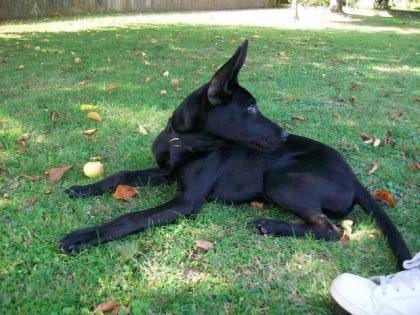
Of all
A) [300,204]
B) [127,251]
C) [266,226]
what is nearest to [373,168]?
A: [300,204]

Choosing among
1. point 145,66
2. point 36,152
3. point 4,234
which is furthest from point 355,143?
point 145,66

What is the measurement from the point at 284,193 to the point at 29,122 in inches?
115

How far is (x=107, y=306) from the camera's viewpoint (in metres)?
2.29

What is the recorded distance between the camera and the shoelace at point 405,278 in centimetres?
235

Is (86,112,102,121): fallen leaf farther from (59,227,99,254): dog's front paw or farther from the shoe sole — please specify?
the shoe sole

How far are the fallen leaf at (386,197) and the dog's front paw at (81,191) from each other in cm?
217

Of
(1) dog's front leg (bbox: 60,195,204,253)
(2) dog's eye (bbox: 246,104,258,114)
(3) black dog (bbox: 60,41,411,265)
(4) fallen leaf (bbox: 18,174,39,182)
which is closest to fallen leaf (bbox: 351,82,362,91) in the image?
(3) black dog (bbox: 60,41,411,265)

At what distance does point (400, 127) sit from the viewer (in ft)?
17.5

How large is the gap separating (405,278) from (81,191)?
2221 millimetres

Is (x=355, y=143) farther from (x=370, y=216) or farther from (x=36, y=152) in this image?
(x=36, y=152)

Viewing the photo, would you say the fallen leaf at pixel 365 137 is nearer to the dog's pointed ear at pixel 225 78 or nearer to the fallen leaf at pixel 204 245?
the dog's pointed ear at pixel 225 78

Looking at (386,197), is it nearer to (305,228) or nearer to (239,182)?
(305,228)

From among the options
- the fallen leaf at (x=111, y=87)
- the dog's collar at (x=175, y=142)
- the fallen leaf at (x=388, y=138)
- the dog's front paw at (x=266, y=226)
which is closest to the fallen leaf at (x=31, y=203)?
the dog's collar at (x=175, y=142)

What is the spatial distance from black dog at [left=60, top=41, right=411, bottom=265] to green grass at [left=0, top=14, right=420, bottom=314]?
0.11 m
